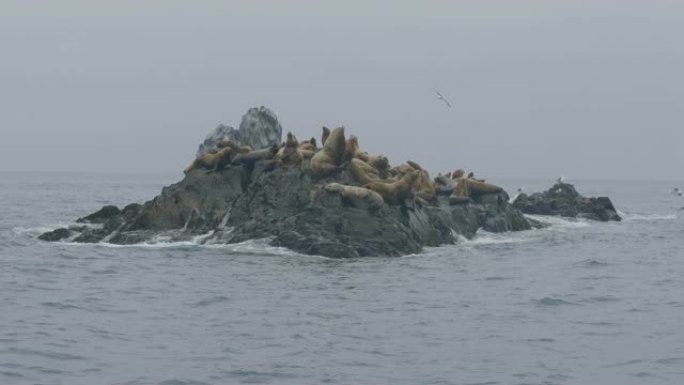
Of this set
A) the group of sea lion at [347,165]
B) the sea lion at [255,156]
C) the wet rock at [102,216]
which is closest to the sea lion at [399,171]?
the group of sea lion at [347,165]

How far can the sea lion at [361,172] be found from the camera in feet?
105

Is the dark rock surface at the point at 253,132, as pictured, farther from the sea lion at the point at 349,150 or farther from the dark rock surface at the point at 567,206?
the sea lion at the point at 349,150

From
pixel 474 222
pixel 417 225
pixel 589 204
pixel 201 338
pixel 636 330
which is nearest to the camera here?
pixel 201 338

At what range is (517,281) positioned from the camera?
1016 inches

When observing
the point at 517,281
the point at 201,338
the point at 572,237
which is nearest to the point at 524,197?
the point at 572,237

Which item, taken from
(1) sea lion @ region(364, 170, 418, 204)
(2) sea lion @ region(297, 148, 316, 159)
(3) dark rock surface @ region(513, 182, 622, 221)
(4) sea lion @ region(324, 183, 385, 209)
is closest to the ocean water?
(1) sea lion @ region(364, 170, 418, 204)

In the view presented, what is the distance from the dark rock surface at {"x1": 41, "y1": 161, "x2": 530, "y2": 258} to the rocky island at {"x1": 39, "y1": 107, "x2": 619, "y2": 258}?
3 centimetres

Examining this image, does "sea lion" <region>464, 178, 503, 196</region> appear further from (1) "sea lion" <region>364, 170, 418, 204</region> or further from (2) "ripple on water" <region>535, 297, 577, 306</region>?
(2) "ripple on water" <region>535, 297, 577, 306</region>

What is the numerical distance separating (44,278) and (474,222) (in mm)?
19113

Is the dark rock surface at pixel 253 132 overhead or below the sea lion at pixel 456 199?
overhead

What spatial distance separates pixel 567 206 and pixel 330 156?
24.4 metres

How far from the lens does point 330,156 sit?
32750 mm

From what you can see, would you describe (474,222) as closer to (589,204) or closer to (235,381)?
(589,204)

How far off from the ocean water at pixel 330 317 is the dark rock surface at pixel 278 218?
0.80 m
